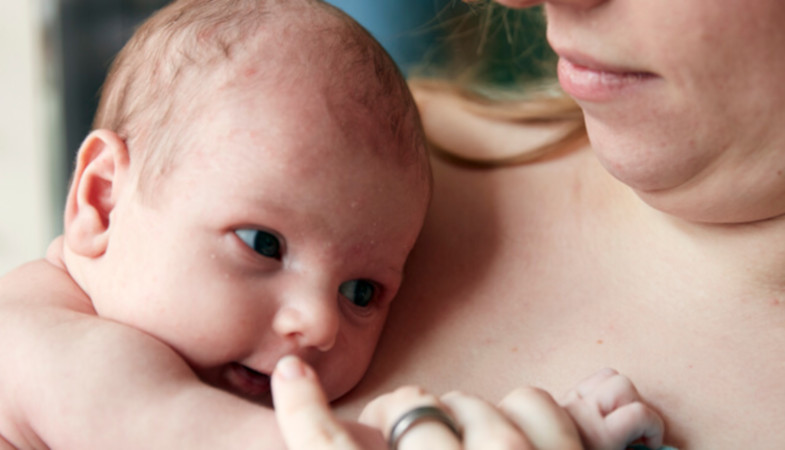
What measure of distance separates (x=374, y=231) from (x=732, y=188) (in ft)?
1.38

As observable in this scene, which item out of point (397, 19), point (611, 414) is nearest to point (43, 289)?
point (611, 414)

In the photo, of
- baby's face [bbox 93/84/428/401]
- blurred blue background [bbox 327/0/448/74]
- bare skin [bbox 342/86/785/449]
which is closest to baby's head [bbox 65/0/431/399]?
baby's face [bbox 93/84/428/401]

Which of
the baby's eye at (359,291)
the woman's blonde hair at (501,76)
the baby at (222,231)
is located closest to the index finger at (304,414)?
the baby at (222,231)

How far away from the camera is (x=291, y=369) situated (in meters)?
0.72

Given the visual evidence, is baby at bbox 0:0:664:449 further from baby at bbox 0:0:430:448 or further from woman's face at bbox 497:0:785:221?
woman's face at bbox 497:0:785:221

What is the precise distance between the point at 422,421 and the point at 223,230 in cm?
38

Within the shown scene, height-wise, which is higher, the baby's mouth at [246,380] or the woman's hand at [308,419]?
the woman's hand at [308,419]

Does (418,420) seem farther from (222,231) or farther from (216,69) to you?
(216,69)

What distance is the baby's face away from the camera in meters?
0.94

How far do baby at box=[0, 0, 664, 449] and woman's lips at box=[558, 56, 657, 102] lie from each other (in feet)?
0.80

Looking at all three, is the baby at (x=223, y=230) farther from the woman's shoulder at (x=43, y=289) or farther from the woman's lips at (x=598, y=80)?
the woman's lips at (x=598, y=80)

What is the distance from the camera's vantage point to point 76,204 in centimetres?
105

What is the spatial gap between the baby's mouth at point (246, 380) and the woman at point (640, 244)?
111 millimetres

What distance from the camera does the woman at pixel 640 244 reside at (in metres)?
0.82
